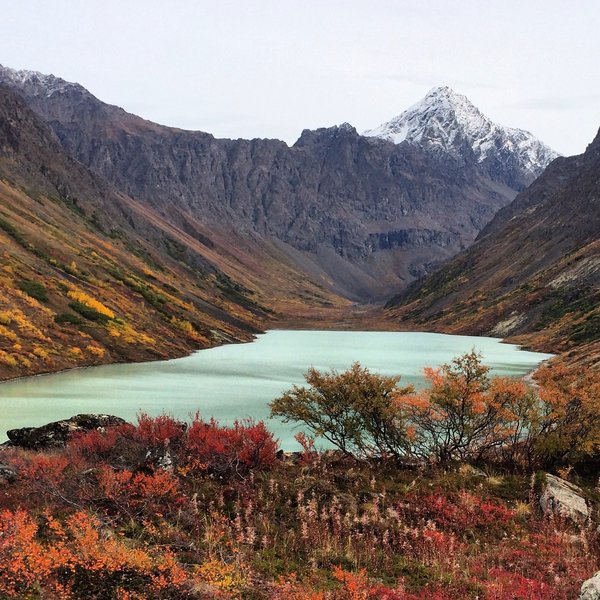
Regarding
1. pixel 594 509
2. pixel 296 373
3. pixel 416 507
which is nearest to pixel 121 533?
pixel 416 507

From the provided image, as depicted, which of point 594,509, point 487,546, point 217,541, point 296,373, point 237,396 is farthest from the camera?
point 296,373

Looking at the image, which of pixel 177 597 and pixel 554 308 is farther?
pixel 554 308

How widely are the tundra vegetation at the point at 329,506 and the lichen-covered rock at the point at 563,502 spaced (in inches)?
15.4

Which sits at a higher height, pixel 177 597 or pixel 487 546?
pixel 177 597

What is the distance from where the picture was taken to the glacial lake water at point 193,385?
149ft

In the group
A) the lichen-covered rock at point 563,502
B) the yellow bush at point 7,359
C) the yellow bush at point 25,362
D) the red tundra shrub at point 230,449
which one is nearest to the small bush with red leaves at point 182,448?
the red tundra shrub at point 230,449

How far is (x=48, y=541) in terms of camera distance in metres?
13.6

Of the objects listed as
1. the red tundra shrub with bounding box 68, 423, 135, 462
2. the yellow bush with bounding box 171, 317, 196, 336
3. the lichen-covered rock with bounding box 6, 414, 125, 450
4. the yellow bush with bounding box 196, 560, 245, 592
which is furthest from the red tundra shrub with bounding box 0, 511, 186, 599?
the yellow bush with bounding box 171, 317, 196, 336

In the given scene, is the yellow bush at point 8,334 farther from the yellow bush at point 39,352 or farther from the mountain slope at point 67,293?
the yellow bush at point 39,352

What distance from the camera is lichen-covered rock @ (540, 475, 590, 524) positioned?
20109mm

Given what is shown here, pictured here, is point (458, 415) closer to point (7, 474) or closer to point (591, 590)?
point (591, 590)

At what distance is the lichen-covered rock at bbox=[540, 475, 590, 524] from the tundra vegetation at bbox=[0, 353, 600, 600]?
391 mm

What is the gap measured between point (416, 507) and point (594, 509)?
6.96m

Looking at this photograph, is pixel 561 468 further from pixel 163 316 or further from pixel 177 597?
pixel 163 316
